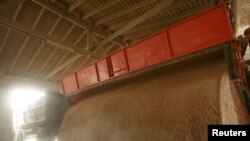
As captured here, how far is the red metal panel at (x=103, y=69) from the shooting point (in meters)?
5.60

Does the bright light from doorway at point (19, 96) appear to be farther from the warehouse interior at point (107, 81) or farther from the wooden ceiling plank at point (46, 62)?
the wooden ceiling plank at point (46, 62)

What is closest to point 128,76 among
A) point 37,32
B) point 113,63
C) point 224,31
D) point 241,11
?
point 113,63

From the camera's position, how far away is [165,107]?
3645 millimetres

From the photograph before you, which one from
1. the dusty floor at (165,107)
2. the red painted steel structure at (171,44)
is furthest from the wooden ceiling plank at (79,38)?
the dusty floor at (165,107)

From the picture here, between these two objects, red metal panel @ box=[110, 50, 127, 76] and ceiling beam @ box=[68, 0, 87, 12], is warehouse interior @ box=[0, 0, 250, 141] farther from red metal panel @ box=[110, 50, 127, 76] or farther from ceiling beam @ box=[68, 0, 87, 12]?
red metal panel @ box=[110, 50, 127, 76]

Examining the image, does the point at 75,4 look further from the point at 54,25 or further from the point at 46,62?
the point at 46,62

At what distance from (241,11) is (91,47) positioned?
22.2 ft

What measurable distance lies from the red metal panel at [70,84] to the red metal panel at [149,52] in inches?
95.1

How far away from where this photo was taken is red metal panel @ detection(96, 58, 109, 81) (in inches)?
221

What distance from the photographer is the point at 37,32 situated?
7.91 meters

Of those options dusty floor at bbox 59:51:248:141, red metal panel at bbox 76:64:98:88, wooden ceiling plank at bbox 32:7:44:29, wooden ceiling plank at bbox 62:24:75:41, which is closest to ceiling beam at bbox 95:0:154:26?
wooden ceiling plank at bbox 62:24:75:41

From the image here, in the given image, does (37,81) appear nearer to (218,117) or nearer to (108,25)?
(108,25)

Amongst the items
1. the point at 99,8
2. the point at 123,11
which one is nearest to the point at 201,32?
the point at 123,11

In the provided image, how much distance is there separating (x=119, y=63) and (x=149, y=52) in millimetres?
953
